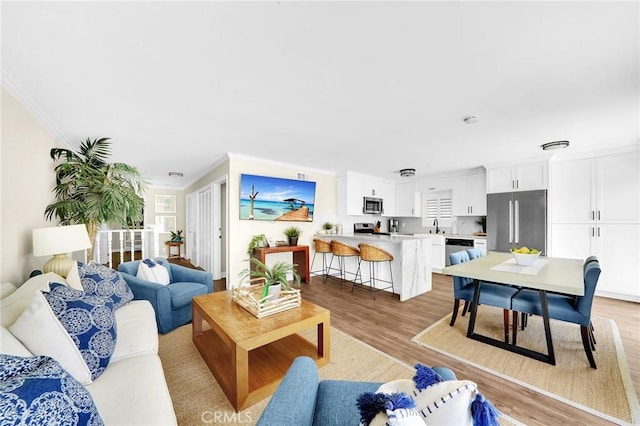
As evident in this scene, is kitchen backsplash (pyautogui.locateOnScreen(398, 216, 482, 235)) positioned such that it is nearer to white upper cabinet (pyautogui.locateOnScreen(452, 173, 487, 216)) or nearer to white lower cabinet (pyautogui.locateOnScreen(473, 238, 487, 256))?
white upper cabinet (pyautogui.locateOnScreen(452, 173, 487, 216))

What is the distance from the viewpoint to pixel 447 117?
260cm

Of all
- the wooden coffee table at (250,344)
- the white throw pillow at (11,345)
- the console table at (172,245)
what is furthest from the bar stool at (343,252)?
the console table at (172,245)

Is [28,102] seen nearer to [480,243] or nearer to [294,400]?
[294,400]

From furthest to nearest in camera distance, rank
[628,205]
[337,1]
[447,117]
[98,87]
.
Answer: [628,205], [447,117], [98,87], [337,1]

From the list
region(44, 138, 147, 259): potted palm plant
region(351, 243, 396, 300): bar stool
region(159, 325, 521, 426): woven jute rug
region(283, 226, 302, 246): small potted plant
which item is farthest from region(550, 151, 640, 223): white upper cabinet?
region(44, 138, 147, 259): potted palm plant

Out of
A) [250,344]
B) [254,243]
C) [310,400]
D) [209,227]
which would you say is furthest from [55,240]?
[209,227]

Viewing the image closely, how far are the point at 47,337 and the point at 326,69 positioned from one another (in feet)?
7.29

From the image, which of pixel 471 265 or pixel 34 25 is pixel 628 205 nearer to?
pixel 471 265

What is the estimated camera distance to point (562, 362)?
2104 mm

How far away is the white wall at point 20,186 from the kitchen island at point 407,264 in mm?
3963

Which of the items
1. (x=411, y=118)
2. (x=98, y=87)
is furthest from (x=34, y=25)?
(x=411, y=118)

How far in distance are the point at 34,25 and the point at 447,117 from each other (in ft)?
10.5

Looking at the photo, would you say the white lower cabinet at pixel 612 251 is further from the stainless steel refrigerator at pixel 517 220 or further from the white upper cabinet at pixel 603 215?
the stainless steel refrigerator at pixel 517 220

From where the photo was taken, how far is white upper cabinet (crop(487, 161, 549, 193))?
14.0 ft
